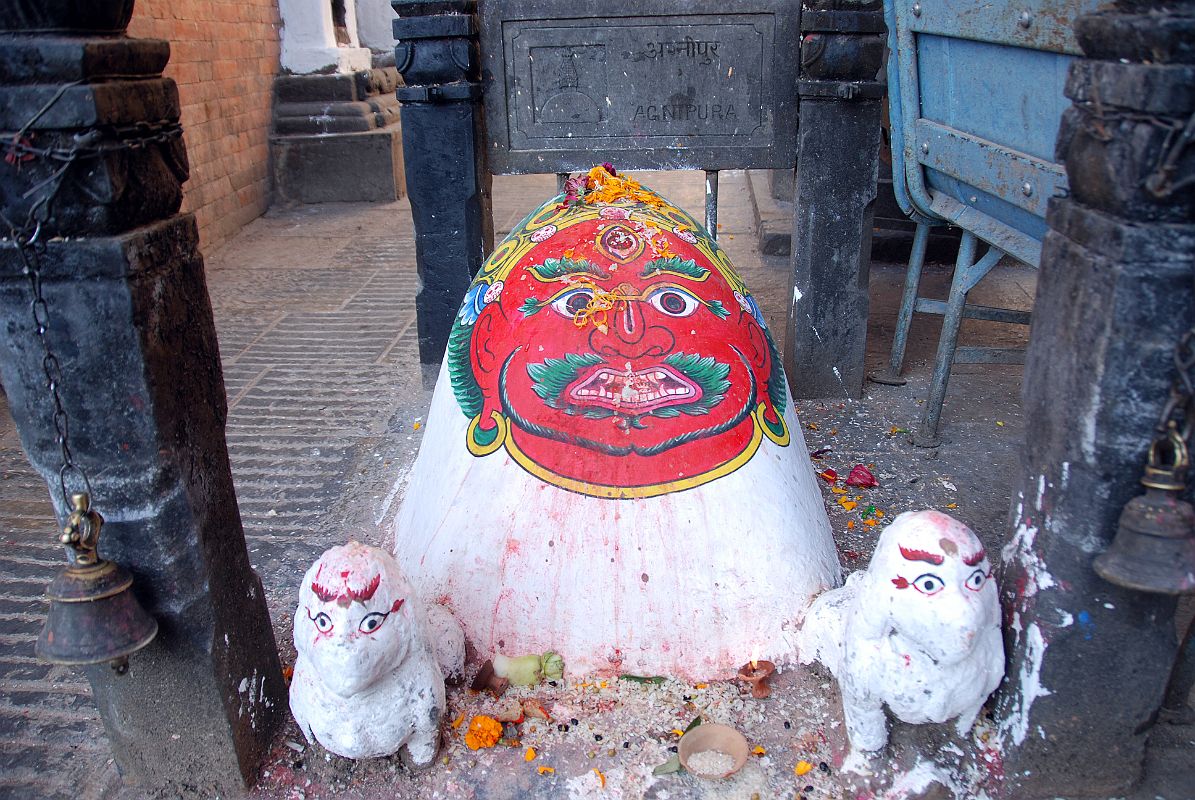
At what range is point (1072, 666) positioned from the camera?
202 centimetres

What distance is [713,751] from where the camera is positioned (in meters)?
2.36

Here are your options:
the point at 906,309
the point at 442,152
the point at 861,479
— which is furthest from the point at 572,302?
the point at 906,309

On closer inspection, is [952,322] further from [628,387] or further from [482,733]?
[482,733]

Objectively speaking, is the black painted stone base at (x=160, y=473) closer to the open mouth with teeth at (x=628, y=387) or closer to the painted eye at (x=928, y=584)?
the open mouth with teeth at (x=628, y=387)

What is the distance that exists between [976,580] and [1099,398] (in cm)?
44

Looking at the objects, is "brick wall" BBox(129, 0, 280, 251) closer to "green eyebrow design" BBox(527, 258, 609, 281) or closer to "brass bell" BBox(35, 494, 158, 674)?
"green eyebrow design" BBox(527, 258, 609, 281)

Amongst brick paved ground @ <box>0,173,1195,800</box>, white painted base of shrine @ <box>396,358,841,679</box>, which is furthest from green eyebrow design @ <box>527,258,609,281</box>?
brick paved ground @ <box>0,173,1195,800</box>

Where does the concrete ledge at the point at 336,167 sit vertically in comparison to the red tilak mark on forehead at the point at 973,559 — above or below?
below

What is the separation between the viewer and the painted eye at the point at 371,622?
2041mm

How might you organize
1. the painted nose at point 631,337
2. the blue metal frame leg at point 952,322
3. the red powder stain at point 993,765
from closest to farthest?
the red powder stain at point 993,765 → the painted nose at point 631,337 → the blue metal frame leg at point 952,322

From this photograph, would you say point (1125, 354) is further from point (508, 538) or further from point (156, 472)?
point (156, 472)

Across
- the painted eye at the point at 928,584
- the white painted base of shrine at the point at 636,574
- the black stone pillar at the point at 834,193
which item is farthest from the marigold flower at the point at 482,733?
the black stone pillar at the point at 834,193

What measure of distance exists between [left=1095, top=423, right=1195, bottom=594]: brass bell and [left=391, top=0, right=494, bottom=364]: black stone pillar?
3125 mm

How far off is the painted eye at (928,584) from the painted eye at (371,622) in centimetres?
113
